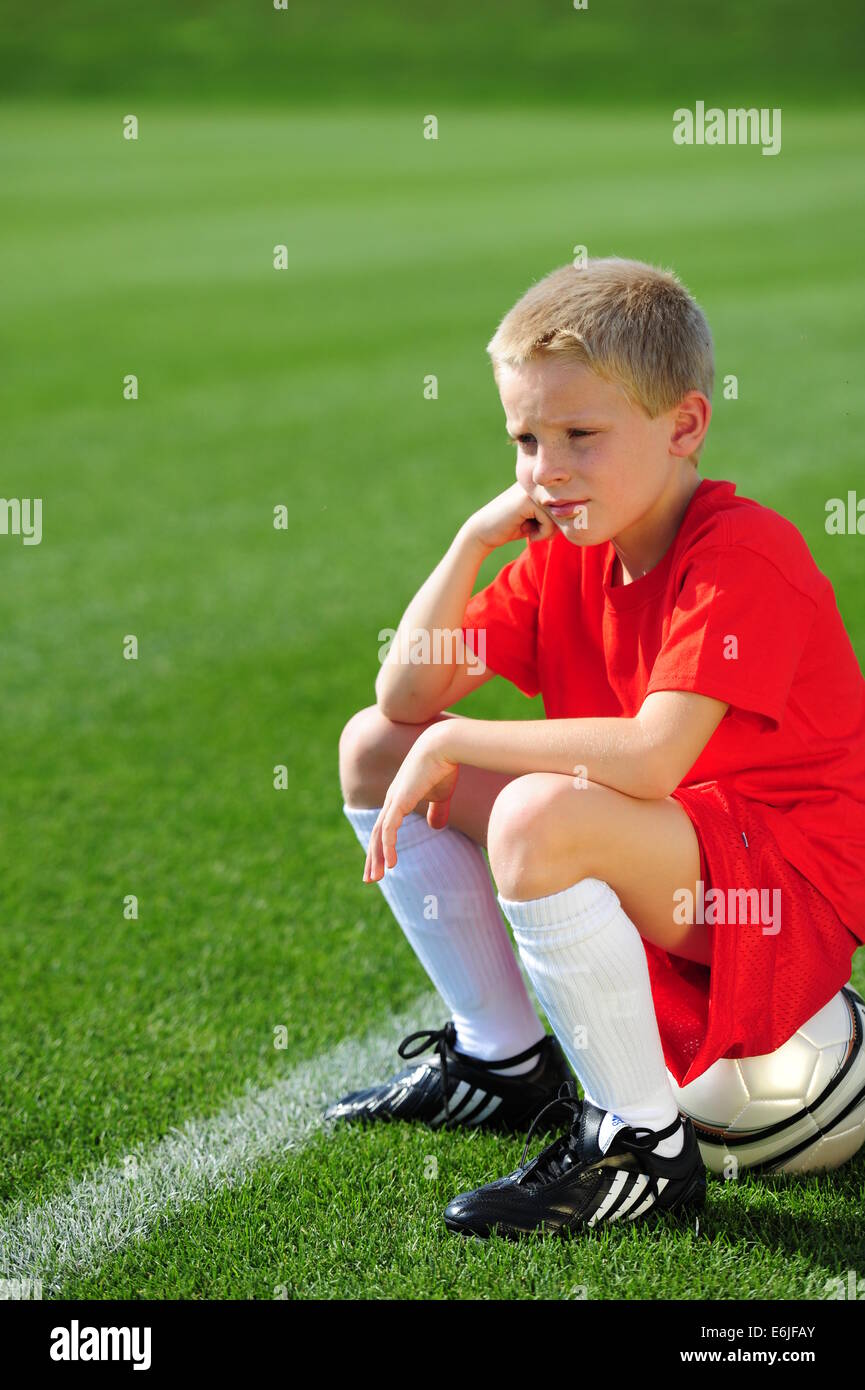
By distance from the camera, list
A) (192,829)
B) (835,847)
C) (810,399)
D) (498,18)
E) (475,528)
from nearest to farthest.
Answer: (835,847) → (475,528) → (192,829) → (810,399) → (498,18)

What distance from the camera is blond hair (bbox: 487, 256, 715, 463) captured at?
2.42 meters

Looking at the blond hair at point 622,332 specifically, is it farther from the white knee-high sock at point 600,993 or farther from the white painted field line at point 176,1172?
the white painted field line at point 176,1172

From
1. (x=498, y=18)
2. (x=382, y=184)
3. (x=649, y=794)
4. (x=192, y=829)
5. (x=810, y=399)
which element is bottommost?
(x=192, y=829)

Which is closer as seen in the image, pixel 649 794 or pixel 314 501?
pixel 649 794

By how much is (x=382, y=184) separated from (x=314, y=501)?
18.8 m

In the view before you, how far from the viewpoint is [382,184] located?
2550 centimetres

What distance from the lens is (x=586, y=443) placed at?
2.45m

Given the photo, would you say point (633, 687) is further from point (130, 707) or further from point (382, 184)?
point (382, 184)

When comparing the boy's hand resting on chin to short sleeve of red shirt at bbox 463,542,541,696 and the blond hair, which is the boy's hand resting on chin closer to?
short sleeve of red shirt at bbox 463,542,541,696

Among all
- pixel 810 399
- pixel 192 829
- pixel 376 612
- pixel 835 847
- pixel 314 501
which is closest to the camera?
pixel 835 847

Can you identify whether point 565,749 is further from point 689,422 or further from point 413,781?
point 689,422

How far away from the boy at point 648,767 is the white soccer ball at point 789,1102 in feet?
0.23

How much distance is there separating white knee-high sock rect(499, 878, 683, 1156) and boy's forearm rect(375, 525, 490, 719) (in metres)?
0.54
